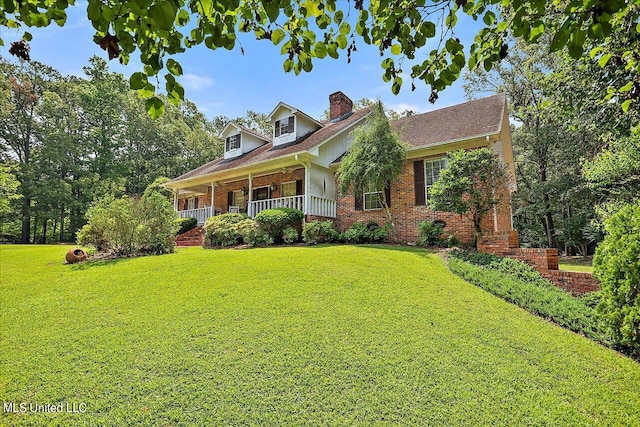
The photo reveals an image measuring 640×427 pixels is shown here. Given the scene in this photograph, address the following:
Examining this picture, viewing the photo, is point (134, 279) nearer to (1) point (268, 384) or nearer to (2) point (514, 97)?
(1) point (268, 384)

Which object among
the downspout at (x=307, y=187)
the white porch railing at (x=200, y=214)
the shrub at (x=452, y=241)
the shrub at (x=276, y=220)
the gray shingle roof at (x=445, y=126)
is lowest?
the shrub at (x=452, y=241)

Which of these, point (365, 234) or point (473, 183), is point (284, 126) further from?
point (473, 183)

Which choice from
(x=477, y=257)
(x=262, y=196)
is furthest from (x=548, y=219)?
(x=262, y=196)

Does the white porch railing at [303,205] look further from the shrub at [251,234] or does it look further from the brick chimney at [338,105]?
the brick chimney at [338,105]

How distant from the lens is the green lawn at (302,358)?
276 centimetres

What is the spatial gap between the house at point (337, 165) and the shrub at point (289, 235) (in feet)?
3.77

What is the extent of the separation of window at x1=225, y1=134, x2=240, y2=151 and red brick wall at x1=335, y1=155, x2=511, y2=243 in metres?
9.36

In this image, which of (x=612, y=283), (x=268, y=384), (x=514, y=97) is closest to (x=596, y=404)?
(x=612, y=283)

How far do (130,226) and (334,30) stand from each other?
32.9 feet

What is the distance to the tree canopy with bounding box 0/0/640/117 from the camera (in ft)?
5.35

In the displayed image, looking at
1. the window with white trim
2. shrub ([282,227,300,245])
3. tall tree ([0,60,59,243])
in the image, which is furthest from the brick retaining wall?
tall tree ([0,60,59,243])

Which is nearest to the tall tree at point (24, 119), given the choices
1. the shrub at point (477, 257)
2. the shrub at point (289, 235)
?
the shrub at point (289, 235)

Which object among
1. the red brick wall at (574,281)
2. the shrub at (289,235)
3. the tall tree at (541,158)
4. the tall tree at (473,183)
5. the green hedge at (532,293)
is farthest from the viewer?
the tall tree at (541,158)

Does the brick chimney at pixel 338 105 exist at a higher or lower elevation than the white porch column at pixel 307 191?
higher
